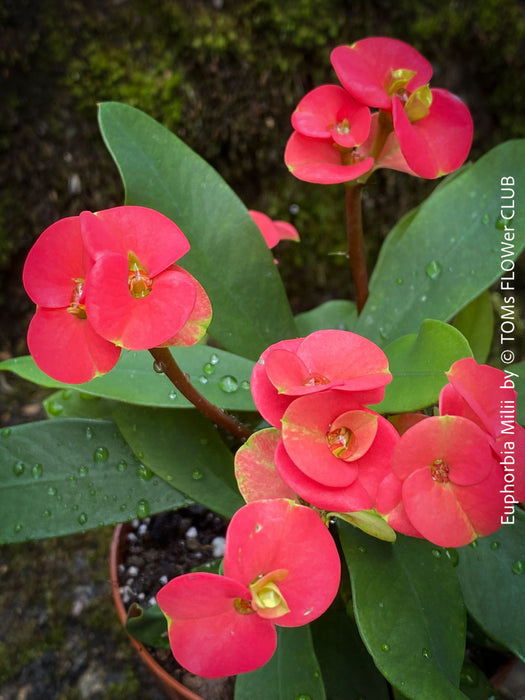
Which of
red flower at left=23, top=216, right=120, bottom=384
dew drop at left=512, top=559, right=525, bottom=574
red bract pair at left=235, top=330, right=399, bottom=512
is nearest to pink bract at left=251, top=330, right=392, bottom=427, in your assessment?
red bract pair at left=235, top=330, right=399, bottom=512

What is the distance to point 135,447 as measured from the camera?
74 cm

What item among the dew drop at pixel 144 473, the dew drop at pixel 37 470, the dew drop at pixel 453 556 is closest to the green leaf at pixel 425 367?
the dew drop at pixel 453 556

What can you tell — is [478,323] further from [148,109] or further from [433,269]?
[148,109]

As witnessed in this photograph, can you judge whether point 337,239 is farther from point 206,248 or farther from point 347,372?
point 347,372

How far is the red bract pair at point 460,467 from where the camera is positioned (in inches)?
18.9

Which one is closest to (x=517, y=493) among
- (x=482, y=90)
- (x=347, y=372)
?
(x=347, y=372)

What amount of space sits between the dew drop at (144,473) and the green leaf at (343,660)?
0.28 meters

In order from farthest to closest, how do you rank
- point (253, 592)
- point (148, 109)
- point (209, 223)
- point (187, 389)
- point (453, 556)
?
point (148, 109)
point (209, 223)
point (453, 556)
point (187, 389)
point (253, 592)

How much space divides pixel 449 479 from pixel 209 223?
491mm

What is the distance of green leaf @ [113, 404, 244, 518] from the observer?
2.43 feet

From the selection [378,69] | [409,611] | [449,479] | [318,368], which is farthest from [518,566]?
[378,69]

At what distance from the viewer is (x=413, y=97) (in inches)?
26.4

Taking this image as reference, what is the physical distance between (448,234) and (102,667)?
100 cm

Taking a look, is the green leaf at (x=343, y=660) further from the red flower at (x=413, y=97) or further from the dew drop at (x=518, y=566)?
the red flower at (x=413, y=97)
